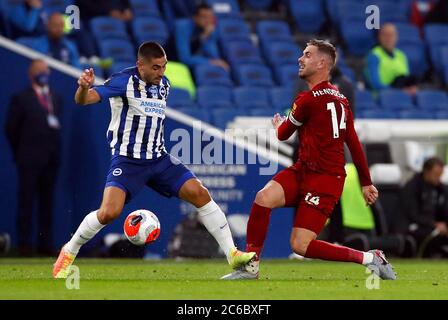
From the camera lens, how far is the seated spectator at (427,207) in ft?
50.8

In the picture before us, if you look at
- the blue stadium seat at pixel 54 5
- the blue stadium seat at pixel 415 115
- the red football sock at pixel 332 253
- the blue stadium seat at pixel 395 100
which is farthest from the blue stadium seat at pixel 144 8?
the red football sock at pixel 332 253

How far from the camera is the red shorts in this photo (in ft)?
34.0

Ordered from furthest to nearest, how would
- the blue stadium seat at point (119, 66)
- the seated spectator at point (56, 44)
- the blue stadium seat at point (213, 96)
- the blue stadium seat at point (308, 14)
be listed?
the blue stadium seat at point (308, 14) < the blue stadium seat at point (213, 96) < the blue stadium seat at point (119, 66) < the seated spectator at point (56, 44)

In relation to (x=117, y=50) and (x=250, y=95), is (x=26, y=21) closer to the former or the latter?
(x=117, y=50)

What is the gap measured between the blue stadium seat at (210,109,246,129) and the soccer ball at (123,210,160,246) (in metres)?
5.19

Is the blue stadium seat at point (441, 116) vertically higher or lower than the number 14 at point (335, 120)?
higher

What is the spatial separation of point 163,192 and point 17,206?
14.8ft

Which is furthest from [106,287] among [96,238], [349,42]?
[349,42]

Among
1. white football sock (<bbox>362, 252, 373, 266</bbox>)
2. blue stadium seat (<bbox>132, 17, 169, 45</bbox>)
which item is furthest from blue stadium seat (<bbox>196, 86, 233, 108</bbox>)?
white football sock (<bbox>362, 252, 373, 266</bbox>)

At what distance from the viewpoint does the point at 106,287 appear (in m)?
9.62

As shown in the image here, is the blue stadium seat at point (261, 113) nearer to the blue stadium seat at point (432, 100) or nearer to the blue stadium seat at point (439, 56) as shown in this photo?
the blue stadium seat at point (432, 100)

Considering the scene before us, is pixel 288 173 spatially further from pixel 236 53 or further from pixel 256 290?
pixel 236 53

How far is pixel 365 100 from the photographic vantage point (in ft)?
58.3

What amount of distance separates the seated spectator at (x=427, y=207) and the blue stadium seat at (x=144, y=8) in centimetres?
453
